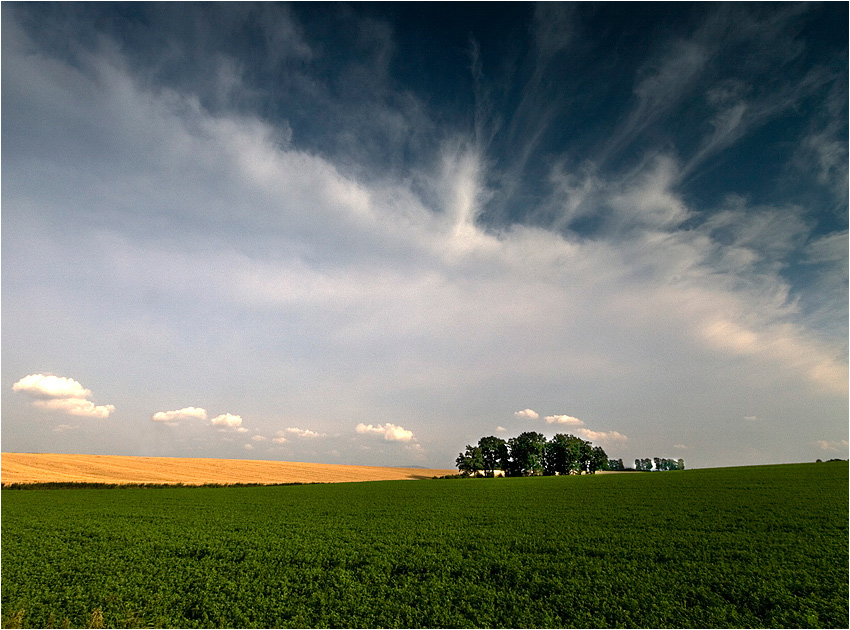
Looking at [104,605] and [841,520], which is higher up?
[841,520]

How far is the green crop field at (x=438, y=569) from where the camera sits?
486 inches

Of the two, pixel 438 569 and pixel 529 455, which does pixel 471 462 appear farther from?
pixel 438 569

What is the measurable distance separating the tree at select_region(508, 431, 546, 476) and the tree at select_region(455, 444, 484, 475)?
9502 mm

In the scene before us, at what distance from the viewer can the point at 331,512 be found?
106 feet

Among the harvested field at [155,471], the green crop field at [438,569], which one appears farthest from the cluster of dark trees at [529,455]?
the green crop field at [438,569]

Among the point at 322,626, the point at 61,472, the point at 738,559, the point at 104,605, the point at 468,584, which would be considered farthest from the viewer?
the point at 61,472

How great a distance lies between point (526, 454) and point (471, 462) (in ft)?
52.4

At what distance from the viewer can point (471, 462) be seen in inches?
4469

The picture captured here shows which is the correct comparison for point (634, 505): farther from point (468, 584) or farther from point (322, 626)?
point (322, 626)

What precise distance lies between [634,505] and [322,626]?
2785cm

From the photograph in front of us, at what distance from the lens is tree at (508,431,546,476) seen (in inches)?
4555

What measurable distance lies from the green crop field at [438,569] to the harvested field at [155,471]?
150ft

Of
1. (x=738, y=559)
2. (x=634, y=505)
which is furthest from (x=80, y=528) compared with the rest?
(x=634, y=505)

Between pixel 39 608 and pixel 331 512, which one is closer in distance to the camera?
pixel 39 608
